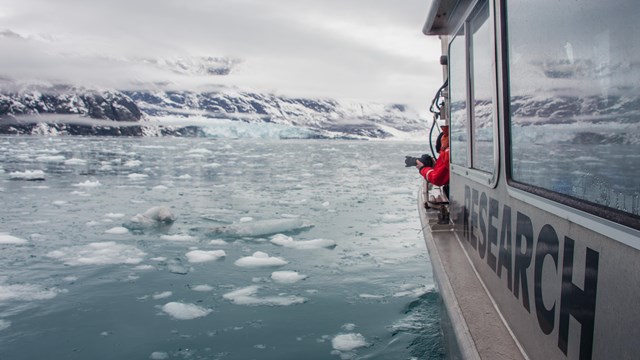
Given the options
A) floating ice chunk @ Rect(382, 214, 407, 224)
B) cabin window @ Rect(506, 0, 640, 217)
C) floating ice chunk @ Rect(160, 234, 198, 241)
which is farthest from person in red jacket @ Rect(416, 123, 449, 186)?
floating ice chunk @ Rect(382, 214, 407, 224)

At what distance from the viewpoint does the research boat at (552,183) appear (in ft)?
3.83

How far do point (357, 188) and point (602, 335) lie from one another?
12.8 meters

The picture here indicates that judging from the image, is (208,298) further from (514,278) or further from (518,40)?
(518,40)

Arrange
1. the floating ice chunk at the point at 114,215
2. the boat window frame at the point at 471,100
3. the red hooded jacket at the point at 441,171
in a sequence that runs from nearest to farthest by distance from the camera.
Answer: the boat window frame at the point at 471,100
the red hooded jacket at the point at 441,171
the floating ice chunk at the point at 114,215

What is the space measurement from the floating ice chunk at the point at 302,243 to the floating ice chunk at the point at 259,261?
73 cm

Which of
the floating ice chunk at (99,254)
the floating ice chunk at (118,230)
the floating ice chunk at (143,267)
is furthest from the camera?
the floating ice chunk at (118,230)

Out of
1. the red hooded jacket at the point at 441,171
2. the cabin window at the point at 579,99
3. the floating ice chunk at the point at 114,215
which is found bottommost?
the floating ice chunk at the point at 114,215

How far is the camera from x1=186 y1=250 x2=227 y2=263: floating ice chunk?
613 centimetres

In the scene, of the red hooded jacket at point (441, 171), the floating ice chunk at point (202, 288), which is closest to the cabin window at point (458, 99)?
the red hooded jacket at point (441, 171)

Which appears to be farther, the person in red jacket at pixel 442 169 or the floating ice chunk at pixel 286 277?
the floating ice chunk at pixel 286 277

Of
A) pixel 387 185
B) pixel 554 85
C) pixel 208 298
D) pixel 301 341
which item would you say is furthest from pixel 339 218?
pixel 554 85

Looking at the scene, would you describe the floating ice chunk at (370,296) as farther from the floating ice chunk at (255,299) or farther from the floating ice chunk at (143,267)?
the floating ice chunk at (143,267)

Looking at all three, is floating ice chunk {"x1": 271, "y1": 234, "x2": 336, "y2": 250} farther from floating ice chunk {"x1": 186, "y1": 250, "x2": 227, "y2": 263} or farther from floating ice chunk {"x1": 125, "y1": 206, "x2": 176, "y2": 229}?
floating ice chunk {"x1": 125, "y1": 206, "x2": 176, "y2": 229}

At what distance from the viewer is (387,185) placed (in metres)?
15.2
